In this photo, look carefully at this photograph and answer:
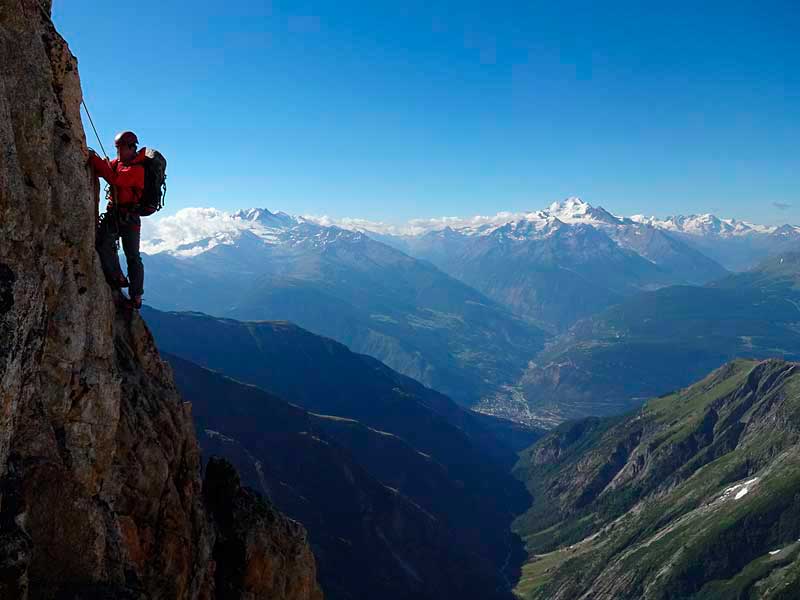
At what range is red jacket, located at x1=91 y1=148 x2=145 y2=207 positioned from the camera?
20.7 meters

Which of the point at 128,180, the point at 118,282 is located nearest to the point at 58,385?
the point at 118,282

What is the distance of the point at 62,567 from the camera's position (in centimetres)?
1556

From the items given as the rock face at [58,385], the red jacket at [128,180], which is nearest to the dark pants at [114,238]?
the red jacket at [128,180]

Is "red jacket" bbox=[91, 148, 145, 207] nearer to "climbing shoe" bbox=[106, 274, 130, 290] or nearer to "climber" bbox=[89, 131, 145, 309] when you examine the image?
"climber" bbox=[89, 131, 145, 309]

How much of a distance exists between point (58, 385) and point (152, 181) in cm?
876

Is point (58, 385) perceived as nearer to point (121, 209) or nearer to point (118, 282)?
point (118, 282)

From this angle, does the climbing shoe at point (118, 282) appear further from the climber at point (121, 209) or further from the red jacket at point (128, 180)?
the red jacket at point (128, 180)

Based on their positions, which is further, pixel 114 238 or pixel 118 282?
pixel 118 282

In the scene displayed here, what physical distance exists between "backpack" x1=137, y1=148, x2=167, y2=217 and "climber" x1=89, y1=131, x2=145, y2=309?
12.0 inches

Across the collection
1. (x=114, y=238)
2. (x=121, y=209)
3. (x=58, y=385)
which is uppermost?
(x=121, y=209)

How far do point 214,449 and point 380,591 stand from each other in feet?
214

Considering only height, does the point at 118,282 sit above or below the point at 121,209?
below

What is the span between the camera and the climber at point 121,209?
20.5 m

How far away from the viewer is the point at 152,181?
22.0 meters
